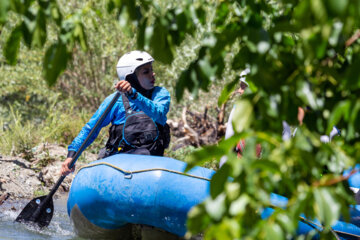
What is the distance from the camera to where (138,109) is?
490cm

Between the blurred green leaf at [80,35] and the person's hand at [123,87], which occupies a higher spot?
the blurred green leaf at [80,35]

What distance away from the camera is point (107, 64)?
36.0ft

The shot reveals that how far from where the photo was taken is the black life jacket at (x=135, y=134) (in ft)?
15.7

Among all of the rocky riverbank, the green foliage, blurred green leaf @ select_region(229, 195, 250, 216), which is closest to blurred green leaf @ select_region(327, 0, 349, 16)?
the green foliage

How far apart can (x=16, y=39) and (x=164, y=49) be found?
41cm

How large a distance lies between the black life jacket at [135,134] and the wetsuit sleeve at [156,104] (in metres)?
0.09

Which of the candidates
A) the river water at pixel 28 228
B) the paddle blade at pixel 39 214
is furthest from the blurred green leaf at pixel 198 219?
the paddle blade at pixel 39 214

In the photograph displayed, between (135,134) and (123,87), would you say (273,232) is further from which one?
(135,134)

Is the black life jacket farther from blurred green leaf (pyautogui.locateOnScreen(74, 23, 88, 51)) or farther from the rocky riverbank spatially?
blurred green leaf (pyautogui.locateOnScreen(74, 23, 88, 51))

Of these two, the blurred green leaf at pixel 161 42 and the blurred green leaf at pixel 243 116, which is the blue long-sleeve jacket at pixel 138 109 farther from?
the blurred green leaf at pixel 243 116

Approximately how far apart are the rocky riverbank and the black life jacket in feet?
7.52

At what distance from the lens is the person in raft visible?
471 centimetres

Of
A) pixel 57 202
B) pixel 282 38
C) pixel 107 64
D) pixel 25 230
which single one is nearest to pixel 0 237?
pixel 25 230

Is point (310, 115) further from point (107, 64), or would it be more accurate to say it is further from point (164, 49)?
point (107, 64)
